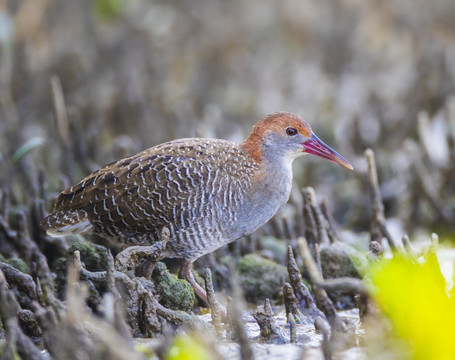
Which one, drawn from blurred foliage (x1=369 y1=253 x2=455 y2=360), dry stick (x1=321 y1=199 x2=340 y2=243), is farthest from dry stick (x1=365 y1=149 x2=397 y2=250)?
blurred foliage (x1=369 y1=253 x2=455 y2=360)

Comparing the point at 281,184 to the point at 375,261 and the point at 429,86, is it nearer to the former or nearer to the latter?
the point at 375,261

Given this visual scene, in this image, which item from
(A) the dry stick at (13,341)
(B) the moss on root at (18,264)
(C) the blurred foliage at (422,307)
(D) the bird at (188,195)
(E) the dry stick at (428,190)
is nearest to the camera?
(C) the blurred foliage at (422,307)

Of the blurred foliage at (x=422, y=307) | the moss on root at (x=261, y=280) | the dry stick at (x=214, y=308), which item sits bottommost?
the blurred foliage at (x=422, y=307)

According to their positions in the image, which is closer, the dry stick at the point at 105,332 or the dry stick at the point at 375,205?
the dry stick at the point at 105,332

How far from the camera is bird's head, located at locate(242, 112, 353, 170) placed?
15.6 ft

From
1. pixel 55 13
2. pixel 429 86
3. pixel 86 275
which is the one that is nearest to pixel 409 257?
pixel 86 275

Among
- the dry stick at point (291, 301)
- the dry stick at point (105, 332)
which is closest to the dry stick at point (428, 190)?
the dry stick at point (291, 301)

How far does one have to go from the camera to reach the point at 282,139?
15.7 ft

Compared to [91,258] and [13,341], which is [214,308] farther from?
[13,341]

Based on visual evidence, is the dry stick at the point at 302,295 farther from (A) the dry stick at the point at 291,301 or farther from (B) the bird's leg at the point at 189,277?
(B) the bird's leg at the point at 189,277

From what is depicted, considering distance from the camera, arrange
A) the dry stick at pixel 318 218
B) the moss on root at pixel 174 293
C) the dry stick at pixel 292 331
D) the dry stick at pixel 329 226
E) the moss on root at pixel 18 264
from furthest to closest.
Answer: the dry stick at pixel 329 226
the dry stick at pixel 318 218
the moss on root at pixel 18 264
the moss on root at pixel 174 293
the dry stick at pixel 292 331

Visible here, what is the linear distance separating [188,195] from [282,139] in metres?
0.80

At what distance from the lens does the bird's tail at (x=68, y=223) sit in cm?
445

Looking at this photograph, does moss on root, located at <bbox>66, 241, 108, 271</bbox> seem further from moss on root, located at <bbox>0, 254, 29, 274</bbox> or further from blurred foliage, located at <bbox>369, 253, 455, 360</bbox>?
blurred foliage, located at <bbox>369, 253, 455, 360</bbox>
